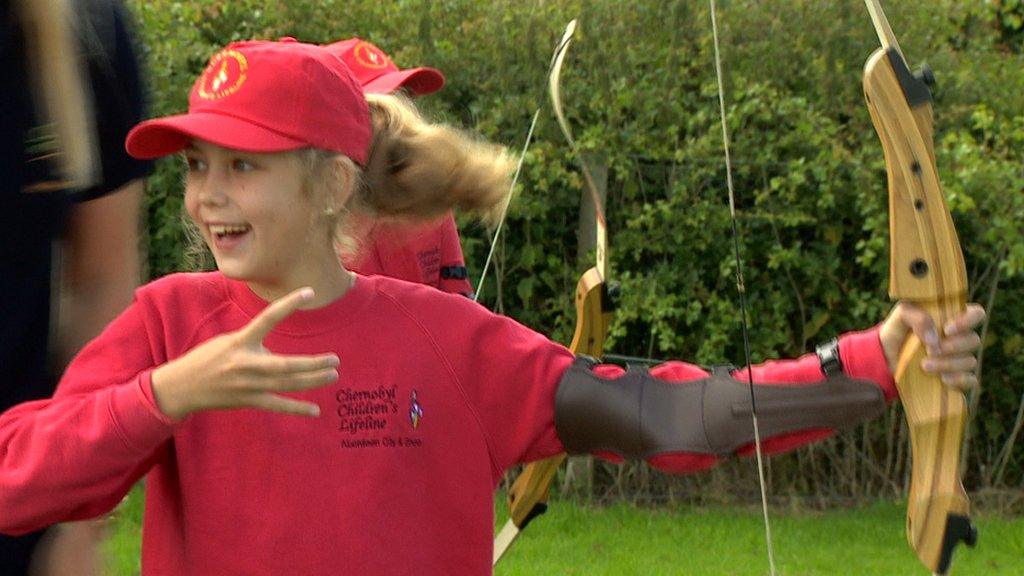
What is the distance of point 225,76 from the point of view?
8.14 feet

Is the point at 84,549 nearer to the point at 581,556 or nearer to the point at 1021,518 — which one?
the point at 581,556

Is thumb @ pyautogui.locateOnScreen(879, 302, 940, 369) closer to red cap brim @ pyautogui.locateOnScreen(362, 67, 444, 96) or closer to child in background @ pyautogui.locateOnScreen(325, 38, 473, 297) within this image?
child in background @ pyautogui.locateOnScreen(325, 38, 473, 297)

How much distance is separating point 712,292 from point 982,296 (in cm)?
123

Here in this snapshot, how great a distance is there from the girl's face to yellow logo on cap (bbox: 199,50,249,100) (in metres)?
0.08

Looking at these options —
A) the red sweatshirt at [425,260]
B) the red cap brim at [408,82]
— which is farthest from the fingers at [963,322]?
the red cap brim at [408,82]

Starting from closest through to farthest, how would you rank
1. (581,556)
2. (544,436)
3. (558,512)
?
(544,436)
(581,556)
(558,512)

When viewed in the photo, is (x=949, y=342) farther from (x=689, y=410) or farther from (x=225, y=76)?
(x=225, y=76)

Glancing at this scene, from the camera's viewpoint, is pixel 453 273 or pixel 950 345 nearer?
pixel 950 345

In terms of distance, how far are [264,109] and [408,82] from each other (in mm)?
2124

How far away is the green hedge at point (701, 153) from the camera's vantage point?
7164 mm

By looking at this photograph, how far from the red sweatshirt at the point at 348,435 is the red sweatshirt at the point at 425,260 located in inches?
50.8

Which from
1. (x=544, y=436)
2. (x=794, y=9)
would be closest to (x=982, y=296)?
(x=794, y=9)

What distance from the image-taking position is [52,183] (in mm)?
2383

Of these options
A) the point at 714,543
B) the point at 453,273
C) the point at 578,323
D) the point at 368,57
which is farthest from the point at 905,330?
the point at 714,543
